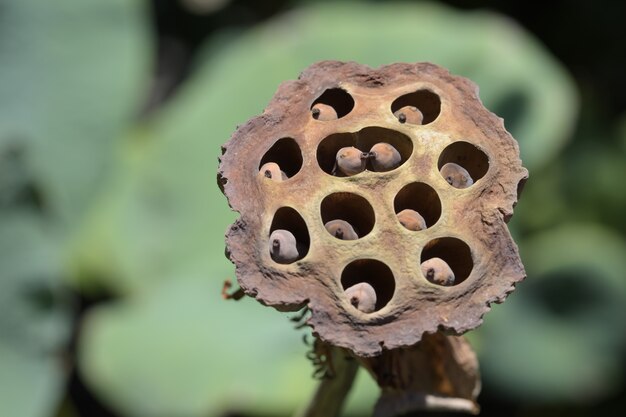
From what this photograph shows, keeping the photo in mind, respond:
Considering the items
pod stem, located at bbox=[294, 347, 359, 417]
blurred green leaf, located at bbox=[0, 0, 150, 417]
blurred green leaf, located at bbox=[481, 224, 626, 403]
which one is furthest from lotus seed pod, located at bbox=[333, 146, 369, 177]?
blurred green leaf, located at bbox=[481, 224, 626, 403]

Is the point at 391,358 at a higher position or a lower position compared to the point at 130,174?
higher

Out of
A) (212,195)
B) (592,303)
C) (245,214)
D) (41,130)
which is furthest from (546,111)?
(245,214)

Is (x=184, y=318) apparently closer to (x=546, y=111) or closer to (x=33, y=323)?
(x=33, y=323)

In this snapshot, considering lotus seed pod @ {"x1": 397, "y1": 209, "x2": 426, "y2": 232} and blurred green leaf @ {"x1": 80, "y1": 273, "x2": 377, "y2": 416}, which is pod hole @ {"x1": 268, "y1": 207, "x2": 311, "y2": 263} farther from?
blurred green leaf @ {"x1": 80, "y1": 273, "x2": 377, "y2": 416}

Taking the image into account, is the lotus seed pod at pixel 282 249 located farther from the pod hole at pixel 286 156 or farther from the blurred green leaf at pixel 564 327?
the blurred green leaf at pixel 564 327

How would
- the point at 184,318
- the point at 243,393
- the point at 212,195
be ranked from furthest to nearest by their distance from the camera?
the point at 212,195, the point at 184,318, the point at 243,393

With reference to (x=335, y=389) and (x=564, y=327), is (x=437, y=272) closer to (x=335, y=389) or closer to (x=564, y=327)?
(x=335, y=389)

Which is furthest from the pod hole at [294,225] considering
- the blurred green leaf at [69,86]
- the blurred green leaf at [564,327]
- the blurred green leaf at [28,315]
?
the blurred green leaf at [564,327]

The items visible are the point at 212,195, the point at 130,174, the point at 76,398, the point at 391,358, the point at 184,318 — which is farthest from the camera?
the point at 76,398
